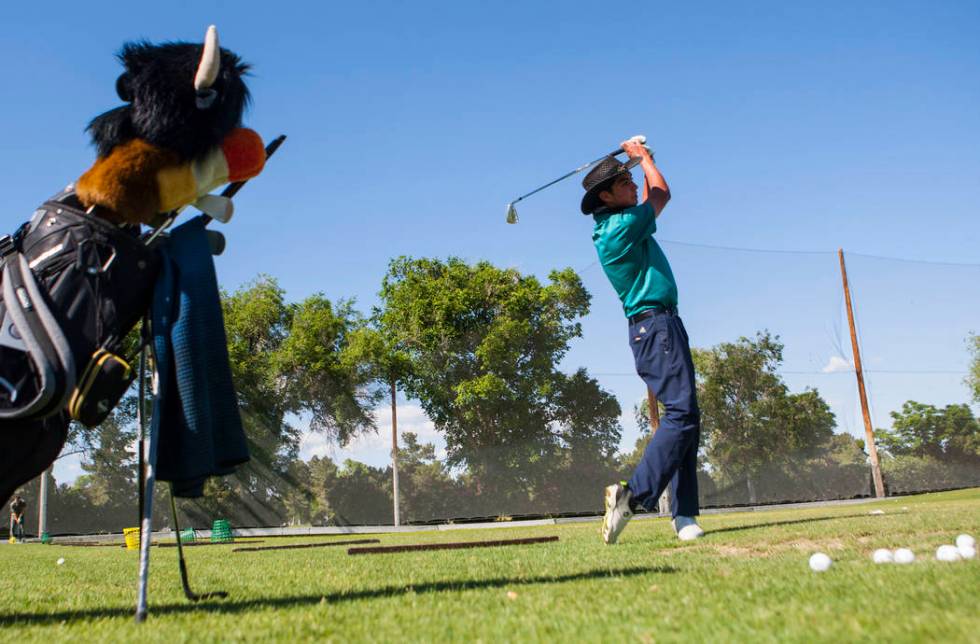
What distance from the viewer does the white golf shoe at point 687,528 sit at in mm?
5645

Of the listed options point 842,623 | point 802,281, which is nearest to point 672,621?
point 842,623

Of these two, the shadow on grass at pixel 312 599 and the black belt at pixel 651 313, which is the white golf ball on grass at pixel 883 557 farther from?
the black belt at pixel 651 313

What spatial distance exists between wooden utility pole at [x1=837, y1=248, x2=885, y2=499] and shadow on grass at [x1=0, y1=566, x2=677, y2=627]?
31533mm

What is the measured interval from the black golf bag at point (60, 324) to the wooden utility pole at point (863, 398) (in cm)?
3329

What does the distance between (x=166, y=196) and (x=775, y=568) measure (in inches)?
120

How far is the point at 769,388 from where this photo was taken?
135 feet

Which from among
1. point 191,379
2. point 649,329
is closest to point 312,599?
point 191,379

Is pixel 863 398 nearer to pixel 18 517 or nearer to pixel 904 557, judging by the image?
pixel 18 517

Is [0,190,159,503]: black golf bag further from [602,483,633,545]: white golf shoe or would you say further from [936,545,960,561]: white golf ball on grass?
Result: [602,483,633,545]: white golf shoe

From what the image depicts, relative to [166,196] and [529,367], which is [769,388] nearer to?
[529,367]

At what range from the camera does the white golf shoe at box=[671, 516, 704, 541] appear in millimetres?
5645

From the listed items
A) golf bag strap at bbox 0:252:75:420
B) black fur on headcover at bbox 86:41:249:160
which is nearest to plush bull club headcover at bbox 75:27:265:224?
black fur on headcover at bbox 86:41:249:160

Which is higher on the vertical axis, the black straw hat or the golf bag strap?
the black straw hat

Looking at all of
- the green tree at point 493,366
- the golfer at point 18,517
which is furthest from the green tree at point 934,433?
the golfer at point 18,517
